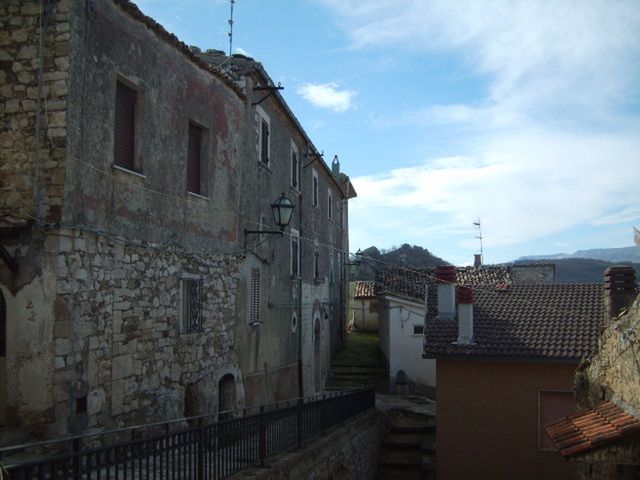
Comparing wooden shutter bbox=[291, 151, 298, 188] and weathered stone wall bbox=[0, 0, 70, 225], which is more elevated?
wooden shutter bbox=[291, 151, 298, 188]

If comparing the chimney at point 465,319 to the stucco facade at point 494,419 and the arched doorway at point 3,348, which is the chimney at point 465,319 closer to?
the stucco facade at point 494,419

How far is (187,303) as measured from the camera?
11422mm

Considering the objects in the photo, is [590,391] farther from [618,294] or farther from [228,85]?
[228,85]

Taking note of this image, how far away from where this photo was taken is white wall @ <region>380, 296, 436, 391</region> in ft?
82.3

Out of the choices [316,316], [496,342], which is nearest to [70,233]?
[496,342]

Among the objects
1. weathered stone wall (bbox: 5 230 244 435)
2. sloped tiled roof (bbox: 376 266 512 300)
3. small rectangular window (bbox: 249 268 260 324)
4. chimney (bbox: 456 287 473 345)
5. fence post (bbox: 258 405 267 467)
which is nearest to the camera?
weathered stone wall (bbox: 5 230 244 435)

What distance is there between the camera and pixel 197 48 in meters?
14.5

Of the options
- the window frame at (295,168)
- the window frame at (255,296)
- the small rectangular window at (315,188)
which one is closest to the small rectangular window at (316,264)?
the small rectangular window at (315,188)

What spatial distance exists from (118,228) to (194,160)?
10.3 feet

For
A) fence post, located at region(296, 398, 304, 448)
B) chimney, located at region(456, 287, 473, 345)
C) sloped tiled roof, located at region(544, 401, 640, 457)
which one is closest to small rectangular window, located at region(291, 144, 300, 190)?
chimney, located at region(456, 287, 473, 345)

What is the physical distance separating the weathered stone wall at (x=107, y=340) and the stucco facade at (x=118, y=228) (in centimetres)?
2

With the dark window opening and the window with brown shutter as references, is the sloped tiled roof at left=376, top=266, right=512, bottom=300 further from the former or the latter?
the dark window opening

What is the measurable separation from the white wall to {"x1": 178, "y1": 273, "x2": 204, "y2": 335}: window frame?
14836mm

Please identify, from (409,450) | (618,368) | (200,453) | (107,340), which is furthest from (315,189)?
(200,453)
